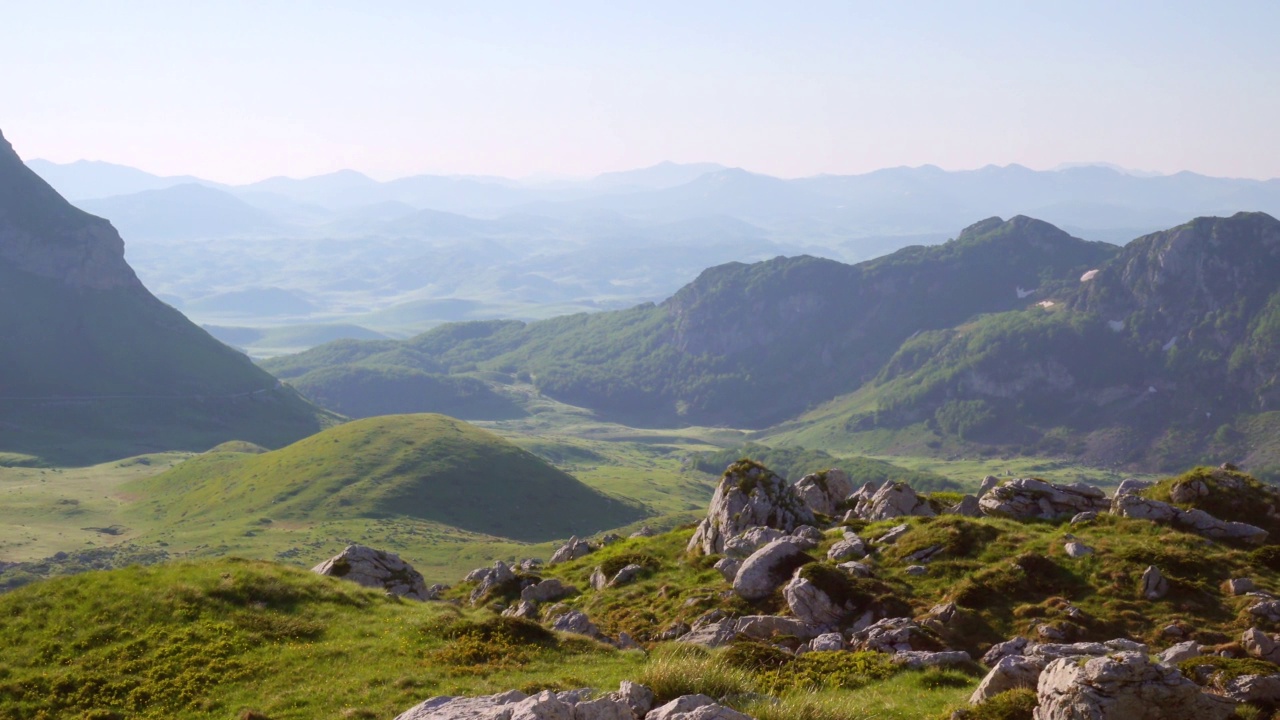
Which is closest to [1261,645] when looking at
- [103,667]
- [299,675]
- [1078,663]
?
[1078,663]

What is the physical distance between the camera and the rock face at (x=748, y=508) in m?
69.2

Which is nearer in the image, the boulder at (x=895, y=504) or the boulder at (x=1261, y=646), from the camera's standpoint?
the boulder at (x=1261, y=646)

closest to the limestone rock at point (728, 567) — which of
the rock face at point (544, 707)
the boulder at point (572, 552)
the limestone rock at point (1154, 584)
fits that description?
the limestone rock at point (1154, 584)

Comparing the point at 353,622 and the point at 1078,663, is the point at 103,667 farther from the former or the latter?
the point at 1078,663

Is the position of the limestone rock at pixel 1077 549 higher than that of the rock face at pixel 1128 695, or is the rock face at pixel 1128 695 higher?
the rock face at pixel 1128 695

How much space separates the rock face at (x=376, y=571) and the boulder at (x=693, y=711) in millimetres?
38708

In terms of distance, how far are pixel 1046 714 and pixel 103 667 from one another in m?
32.7

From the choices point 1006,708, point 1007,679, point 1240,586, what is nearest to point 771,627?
point 1007,679

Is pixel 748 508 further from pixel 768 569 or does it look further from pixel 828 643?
pixel 828 643

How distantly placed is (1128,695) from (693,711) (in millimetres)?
10845

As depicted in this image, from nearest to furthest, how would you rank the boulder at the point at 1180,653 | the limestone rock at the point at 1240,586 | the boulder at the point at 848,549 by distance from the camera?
the boulder at the point at 1180,653 → the limestone rock at the point at 1240,586 → the boulder at the point at 848,549

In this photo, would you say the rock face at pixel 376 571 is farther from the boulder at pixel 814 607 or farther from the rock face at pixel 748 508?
the boulder at pixel 814 607

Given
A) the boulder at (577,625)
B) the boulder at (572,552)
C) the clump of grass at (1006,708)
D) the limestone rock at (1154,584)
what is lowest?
the boulder at (572,552)

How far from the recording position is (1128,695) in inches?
938
